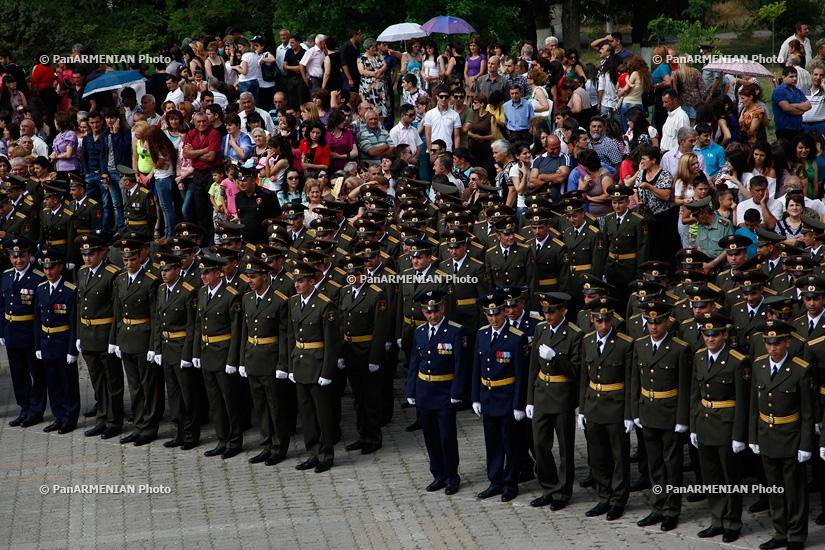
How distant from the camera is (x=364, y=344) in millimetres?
13000

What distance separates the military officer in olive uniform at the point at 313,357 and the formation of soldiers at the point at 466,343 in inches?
0.9

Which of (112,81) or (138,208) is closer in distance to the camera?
(138,208)

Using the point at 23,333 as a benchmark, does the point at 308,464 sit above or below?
below

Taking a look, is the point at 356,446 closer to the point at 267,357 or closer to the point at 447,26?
the point at 267,357

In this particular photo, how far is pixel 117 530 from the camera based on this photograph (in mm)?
11297

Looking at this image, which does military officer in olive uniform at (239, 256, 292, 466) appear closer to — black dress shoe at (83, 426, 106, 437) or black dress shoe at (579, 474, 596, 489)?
black dress shoe at (83, 426, 106, 437)

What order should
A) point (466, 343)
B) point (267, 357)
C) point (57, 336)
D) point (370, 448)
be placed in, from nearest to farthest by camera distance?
point (466, 343) < point (267, 357) < point (370, 448) < point (57, 336)

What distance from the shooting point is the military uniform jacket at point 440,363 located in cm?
1175

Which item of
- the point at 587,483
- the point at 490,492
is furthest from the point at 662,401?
the point at 490,492

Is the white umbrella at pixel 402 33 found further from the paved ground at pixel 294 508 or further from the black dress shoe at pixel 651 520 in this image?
the black dress shoe at pixel 651 520

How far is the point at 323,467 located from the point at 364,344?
142cm

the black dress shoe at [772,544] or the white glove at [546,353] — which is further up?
the white glove at [546,353]

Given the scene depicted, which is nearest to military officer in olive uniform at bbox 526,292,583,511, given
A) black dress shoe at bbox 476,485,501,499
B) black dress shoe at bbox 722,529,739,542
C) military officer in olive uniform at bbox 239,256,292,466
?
black dress shoe at bbox 476,485,501,499

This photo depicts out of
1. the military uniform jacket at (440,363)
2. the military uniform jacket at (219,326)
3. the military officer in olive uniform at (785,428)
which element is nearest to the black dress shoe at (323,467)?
the military uniform jacket at (440,363)
